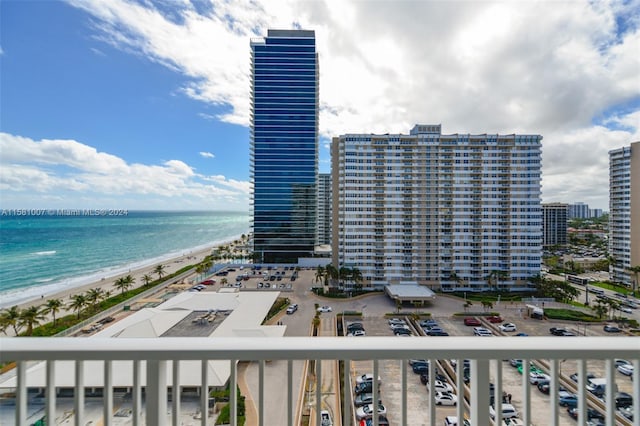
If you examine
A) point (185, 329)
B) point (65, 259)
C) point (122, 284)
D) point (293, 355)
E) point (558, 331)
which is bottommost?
point (558, 331)

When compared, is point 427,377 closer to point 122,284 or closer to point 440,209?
point 122,284

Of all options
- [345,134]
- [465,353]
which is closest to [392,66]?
[465,353]

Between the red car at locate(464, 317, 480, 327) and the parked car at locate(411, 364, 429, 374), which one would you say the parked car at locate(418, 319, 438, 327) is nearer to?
the red car at locate(464, 317, 480, 327)

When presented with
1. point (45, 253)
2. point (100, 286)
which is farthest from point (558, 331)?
point (45, 253)

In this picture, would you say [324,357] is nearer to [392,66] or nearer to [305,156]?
[392,66]

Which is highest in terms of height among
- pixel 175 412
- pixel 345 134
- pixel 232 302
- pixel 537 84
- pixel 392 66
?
pixel 345 134

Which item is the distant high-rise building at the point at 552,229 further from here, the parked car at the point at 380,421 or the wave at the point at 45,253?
the wave at the point at 45,253
